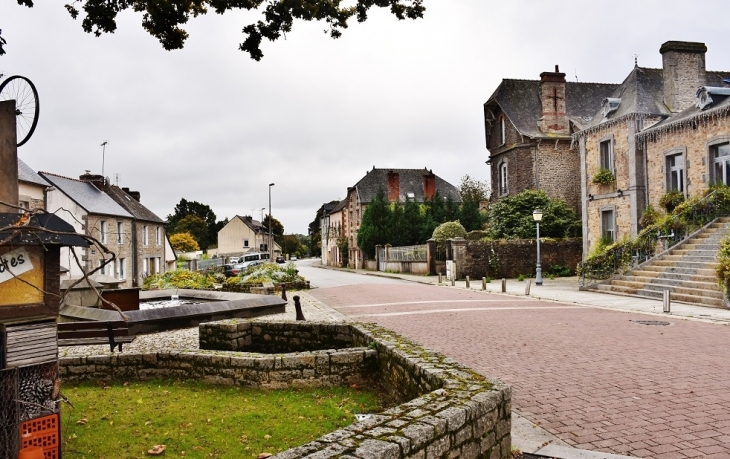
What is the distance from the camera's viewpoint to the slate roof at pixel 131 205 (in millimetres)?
37125

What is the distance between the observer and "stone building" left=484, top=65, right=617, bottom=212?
116 feet

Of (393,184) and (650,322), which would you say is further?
(393,184)

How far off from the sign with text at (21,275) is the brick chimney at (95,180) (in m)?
35.5

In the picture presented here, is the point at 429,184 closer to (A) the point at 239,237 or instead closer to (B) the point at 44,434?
(A) the point at 239,237

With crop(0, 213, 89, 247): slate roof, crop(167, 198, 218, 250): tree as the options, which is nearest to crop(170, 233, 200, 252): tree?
crop(167, 198, 218, 250): tree

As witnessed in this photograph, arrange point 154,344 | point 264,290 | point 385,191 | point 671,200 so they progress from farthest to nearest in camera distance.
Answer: point 385,191 → point 671,200 → point 264,290 → point 154,344

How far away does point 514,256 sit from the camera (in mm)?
30562

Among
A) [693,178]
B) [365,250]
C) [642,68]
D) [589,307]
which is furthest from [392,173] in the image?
[589,307]

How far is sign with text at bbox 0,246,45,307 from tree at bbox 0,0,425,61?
2.60 m

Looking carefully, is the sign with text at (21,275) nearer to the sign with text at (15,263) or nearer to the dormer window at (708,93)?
the sign with text at (15,263)

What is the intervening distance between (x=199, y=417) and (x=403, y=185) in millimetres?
56279

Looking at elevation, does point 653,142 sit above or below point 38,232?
above

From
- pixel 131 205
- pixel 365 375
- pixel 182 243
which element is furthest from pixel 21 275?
pixel 182 243

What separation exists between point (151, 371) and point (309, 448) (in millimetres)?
4799
